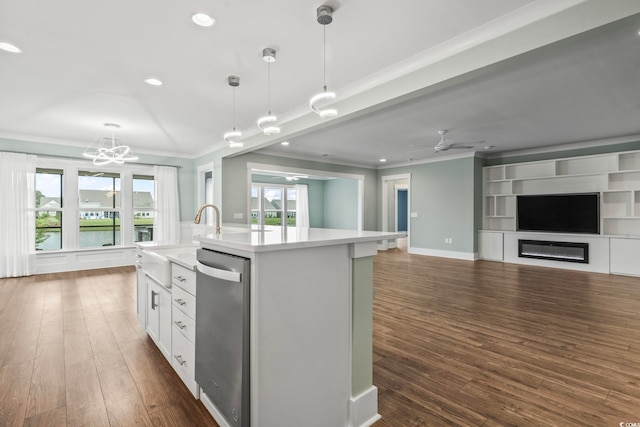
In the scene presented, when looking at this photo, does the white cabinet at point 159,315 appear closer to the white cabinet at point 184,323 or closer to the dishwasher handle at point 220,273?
the white cabinet at point 184,323

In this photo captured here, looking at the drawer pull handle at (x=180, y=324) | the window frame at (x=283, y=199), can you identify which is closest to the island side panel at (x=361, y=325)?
the drawer pull handle at (x=180, y=324)

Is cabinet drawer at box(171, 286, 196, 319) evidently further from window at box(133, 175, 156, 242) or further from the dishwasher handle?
window at box(133, 175, 156, 242)

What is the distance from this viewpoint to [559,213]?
22.0 feet

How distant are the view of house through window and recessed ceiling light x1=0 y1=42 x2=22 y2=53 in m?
6.78

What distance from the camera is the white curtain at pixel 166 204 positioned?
731 centimetres

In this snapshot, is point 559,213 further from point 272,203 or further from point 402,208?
point 272,203

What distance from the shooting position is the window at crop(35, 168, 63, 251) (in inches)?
242

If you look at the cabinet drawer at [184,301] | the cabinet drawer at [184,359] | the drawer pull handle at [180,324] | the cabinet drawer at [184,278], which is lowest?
the cabinet drawer at [184,359]

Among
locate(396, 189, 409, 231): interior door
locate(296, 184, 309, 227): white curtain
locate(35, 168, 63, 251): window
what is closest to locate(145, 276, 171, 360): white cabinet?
locate(35, 168, 63, 251): window

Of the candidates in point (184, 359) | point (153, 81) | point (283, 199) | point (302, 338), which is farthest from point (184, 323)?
point (283, 199)

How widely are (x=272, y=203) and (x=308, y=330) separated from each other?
9331 millimetres

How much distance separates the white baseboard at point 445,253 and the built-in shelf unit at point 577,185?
87cm

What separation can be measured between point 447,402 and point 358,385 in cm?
66

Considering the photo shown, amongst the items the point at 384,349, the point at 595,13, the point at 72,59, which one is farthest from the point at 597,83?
the point at 72,59
